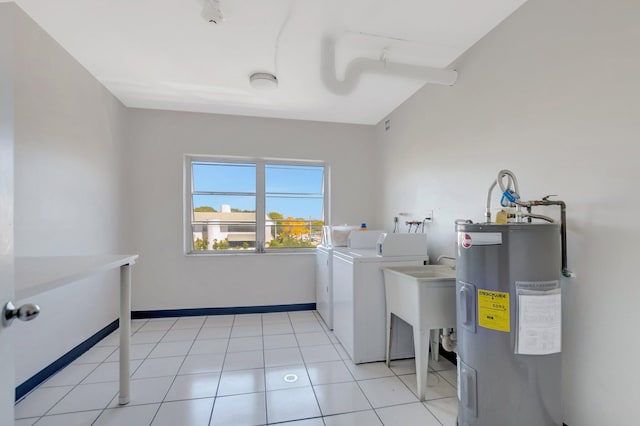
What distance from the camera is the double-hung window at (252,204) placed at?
12.4 feet

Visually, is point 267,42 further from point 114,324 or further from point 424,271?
point 114,324

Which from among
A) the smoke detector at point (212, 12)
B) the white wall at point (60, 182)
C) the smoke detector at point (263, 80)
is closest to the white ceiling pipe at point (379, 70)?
the smoke detector at point (263, 80)

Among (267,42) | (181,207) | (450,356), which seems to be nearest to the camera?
(267,42)

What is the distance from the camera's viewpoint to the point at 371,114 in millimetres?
3730

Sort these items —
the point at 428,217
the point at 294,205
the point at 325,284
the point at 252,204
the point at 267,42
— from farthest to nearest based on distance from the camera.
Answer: the point at 294,205
the point at 252,204
the point at 325,284
the point at 428,217
the point at 267,42

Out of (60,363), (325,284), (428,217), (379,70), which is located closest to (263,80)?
(379,70)

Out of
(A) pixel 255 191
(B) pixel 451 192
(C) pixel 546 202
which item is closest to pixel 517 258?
(C) pixel 546 202

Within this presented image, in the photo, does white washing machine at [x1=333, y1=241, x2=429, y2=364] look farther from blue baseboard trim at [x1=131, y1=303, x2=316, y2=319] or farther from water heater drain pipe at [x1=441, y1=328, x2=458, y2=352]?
blue baseboard trim at [x1=131, y1=303, x2=316, y2=319]

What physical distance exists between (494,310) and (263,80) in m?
2.63

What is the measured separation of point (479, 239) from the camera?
1.45 m

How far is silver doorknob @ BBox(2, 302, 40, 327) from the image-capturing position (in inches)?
28.3

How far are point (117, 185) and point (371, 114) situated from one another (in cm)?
326

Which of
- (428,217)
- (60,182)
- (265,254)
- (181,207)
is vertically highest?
(60,182)

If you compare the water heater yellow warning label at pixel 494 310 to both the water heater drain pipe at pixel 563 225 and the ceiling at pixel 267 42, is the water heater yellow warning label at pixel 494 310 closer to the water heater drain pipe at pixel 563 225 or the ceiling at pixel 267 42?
the water heater drain pipe at pixel 563 225
